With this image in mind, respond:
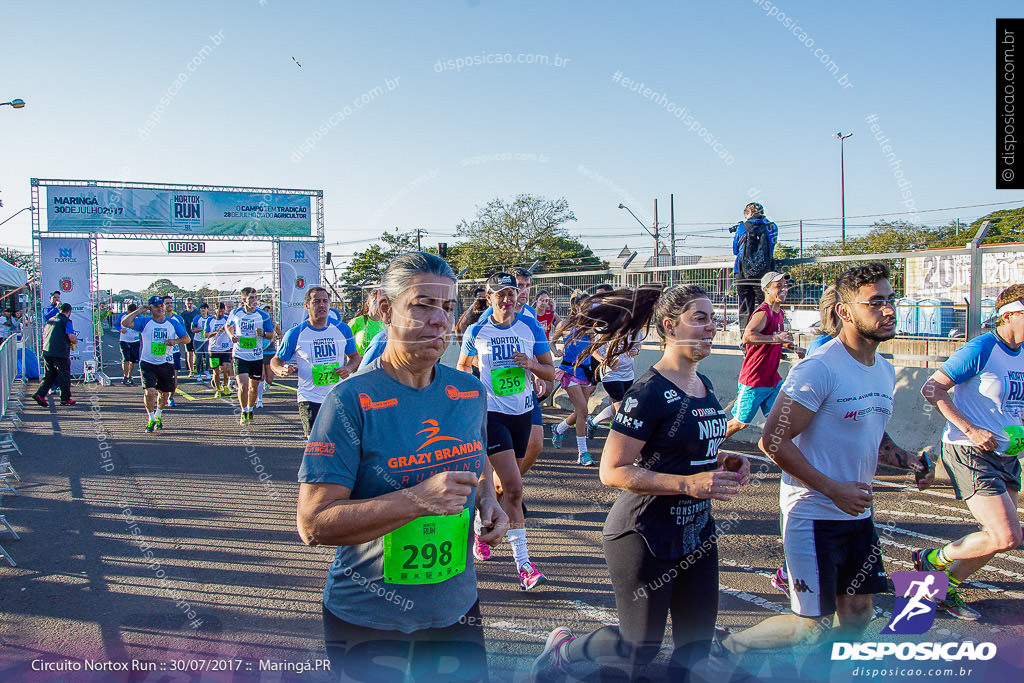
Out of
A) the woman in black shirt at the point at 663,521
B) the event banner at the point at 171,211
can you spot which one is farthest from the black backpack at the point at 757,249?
the event banner at the point at 171,211

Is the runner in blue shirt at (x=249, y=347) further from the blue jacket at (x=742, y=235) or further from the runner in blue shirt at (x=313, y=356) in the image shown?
the blue jacket at (x=742, y=235)

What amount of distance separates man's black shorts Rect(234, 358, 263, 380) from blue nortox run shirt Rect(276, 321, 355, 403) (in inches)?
198

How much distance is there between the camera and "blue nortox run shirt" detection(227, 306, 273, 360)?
12.1 metres

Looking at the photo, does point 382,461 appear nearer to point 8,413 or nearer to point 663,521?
point 663,521

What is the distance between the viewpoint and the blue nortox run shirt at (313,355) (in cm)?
746

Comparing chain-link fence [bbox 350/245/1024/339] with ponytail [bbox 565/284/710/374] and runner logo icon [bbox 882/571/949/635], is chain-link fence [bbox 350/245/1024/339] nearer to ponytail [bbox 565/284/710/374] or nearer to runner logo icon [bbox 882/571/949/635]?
ponytail [bbox 565/284/710/374]

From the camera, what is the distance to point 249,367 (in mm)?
12188

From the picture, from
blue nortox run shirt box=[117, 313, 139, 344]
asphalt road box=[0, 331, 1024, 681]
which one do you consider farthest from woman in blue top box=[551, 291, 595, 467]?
blue nortox run shirt box=[117, 313, 139, 344]

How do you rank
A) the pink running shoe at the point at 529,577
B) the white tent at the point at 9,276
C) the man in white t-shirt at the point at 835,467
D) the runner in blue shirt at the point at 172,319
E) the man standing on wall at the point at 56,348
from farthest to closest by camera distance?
the white tent at the point at 9,276
the man standing on wall at the point at 56,348
the runner in blue shirt at the point at 172,319
the pink running shoe at the point at 529,577
the man in white t-shirt at the point at 835,467

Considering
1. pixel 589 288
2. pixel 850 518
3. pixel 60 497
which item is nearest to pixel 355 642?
pixel 850 518

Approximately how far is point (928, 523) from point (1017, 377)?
213 centimetres

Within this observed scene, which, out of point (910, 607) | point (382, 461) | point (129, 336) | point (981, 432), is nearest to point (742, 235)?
point (981, 432)

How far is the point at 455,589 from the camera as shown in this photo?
222 cm

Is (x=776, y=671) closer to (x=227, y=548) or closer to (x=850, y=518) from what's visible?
(x=850, y=518)
